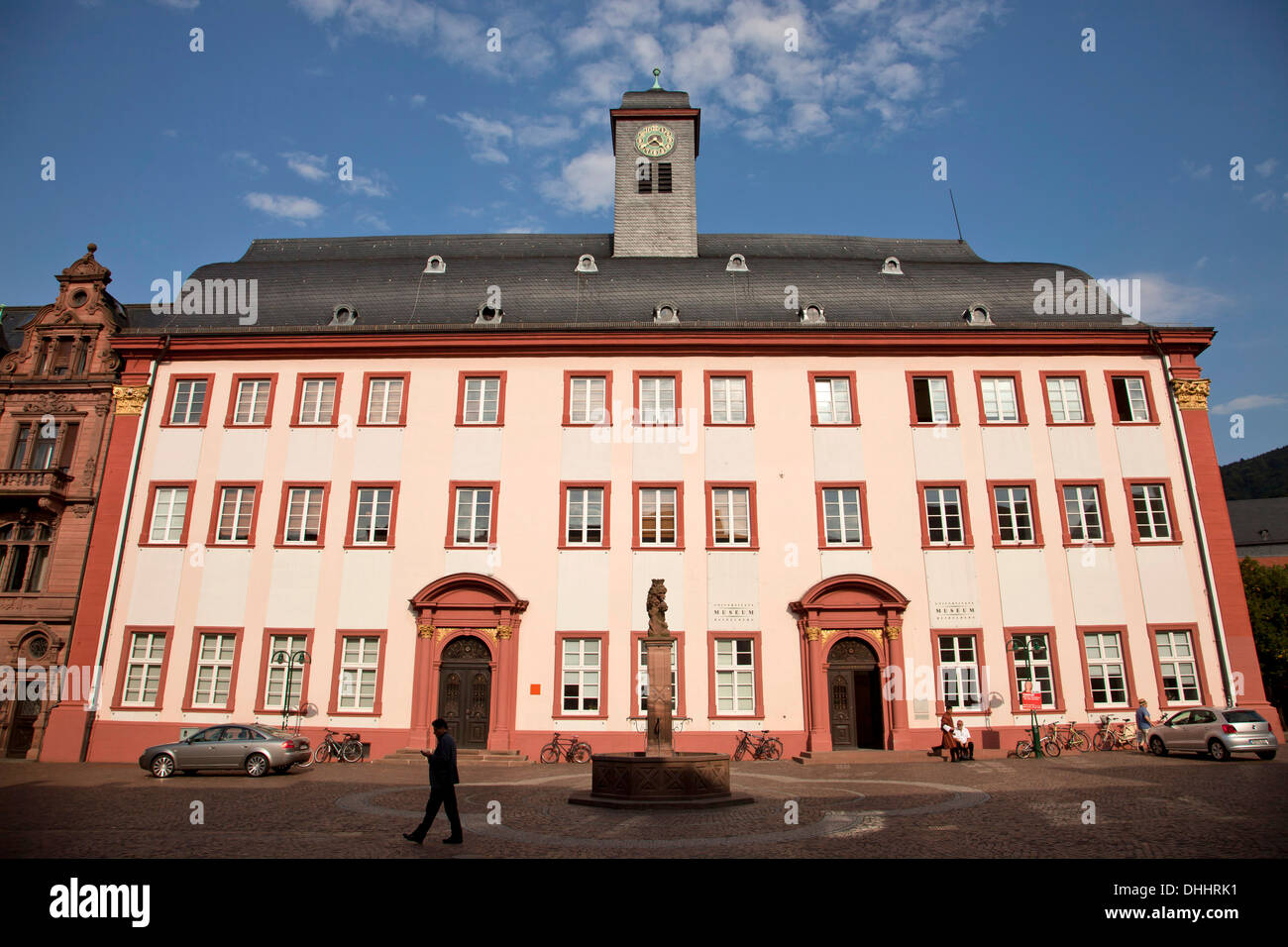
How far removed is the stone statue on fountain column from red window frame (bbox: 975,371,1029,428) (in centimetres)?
1526

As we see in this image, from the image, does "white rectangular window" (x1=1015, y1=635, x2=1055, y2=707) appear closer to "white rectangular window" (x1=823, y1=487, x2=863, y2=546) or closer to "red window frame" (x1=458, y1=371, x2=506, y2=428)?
"white rectangular window" (x1=823, y1=487, x2=863, y2=546)

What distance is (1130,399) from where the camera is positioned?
87.5ft

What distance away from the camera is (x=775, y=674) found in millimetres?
Result: 23875

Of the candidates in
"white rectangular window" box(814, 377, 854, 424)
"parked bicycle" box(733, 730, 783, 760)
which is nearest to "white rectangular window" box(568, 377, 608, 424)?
"white rectangular window" box(814, 377, 854, 424)

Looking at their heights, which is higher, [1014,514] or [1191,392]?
[1191,392]

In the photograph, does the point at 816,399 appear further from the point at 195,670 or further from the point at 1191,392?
the point at 195,670

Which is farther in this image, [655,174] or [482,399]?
[655,174]

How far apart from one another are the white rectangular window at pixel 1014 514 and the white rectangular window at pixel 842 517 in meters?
4.37

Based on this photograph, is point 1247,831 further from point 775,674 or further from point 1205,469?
point 1205,469

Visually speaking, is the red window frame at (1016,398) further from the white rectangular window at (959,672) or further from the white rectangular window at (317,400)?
the white rectangular window at (317,400)

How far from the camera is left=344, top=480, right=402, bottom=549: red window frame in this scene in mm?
24859

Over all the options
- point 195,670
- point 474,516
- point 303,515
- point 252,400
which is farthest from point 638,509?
point 195,670

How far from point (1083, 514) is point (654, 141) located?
938 inches
